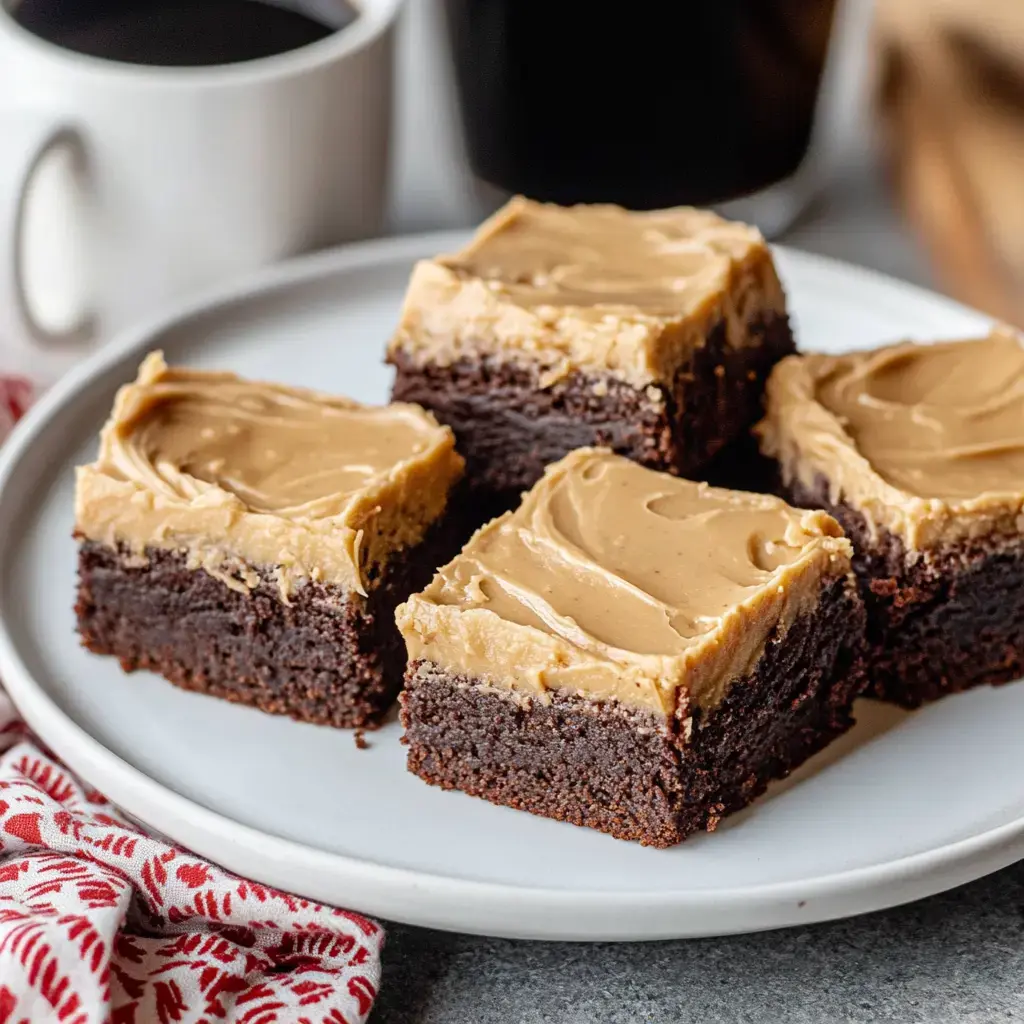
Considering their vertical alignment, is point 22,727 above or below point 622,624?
below

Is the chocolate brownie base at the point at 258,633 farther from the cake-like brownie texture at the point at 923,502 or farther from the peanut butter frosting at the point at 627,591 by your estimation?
the cake-like brownie texture at the point at 923,502

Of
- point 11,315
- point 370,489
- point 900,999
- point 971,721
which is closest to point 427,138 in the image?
point 11,315

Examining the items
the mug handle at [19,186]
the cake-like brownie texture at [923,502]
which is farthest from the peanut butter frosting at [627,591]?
the mug handle at [19,186]

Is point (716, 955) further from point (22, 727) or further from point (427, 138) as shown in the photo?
point (427, 138)

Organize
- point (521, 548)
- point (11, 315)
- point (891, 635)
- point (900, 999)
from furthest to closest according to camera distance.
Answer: point (11, 315) → point (891, 635) → point (521, 548) → point (900, 999)

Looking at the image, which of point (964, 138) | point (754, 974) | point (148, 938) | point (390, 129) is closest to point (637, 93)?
point (390, 129)

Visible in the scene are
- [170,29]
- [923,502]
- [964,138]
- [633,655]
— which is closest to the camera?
[633,655]

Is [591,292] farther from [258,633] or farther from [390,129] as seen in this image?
[390,129]
